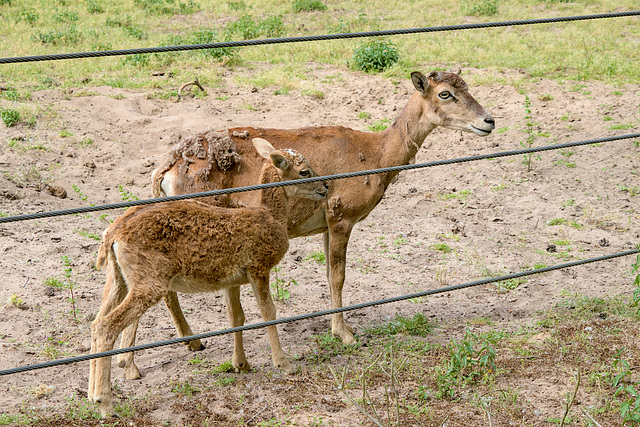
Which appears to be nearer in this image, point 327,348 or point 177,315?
point 177,315

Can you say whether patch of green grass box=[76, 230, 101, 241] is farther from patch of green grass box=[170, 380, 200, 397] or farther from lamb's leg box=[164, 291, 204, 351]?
patch of green grass box=[170, 380, 200, 397]

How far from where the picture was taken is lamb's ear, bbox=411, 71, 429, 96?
6.51 meters

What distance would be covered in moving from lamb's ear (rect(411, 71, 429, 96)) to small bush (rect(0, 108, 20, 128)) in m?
5.93

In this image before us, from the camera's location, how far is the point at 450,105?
6629 millimetres

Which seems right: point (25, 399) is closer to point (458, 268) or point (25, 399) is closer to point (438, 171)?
point (458, 268)

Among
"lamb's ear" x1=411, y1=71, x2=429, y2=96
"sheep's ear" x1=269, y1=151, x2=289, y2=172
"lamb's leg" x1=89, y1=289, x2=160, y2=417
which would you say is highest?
"lamb's ear" x1=411, y1=71, x2=429, y2=96

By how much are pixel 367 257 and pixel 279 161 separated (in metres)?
2.45

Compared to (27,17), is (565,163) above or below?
below

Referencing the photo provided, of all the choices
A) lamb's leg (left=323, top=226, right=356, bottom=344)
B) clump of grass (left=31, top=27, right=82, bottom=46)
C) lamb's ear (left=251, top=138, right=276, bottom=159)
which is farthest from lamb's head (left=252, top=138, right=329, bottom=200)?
clump of grass (left=31, top=27, right=82, bottom=46)

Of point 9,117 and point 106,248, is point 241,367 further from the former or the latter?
point 9,117

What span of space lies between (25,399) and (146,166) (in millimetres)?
4642

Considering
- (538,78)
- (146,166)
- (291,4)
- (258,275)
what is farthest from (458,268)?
(291,4)

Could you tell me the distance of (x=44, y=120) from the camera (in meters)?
10.0

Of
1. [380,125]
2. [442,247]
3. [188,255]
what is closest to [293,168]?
[188,255]
